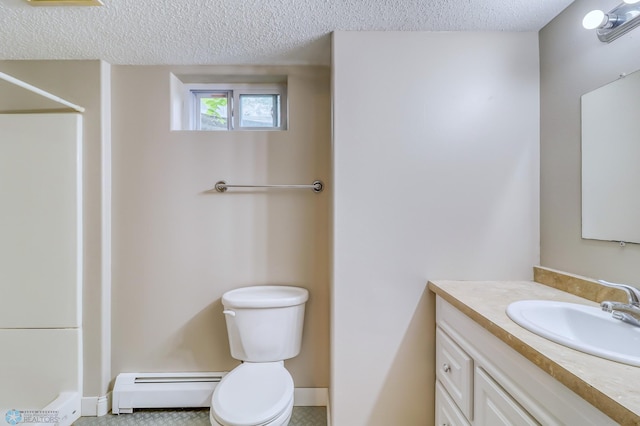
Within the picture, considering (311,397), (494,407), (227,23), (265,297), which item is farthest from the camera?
(311,397)

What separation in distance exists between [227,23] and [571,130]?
5.32 ft

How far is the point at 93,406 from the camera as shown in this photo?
64.2 inches

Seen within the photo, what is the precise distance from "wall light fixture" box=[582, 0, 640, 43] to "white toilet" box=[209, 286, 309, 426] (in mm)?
1669

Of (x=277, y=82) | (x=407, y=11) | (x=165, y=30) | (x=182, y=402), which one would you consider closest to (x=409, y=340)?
(x=182, y=402)

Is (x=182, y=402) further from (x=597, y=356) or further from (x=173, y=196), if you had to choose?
(x=597, y=356)

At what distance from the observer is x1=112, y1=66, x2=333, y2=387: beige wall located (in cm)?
173

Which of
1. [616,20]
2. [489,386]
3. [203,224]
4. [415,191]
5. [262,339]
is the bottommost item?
[262,339]

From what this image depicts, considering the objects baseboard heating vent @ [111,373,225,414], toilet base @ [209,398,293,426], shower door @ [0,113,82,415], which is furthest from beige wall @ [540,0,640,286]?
shower door @ [0,113,82,415]

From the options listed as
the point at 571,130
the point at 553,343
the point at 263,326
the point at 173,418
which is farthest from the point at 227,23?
the point at 173,418

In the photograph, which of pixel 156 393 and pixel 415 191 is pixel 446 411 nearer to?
pixel 415 191

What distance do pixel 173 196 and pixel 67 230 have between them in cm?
59

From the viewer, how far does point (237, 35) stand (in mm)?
1439

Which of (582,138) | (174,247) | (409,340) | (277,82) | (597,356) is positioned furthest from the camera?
(277,82)

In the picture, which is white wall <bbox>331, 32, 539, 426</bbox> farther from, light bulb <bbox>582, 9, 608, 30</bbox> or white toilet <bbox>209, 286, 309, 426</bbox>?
light bulb <bbox>582, 9, 608, 30</bbox>
